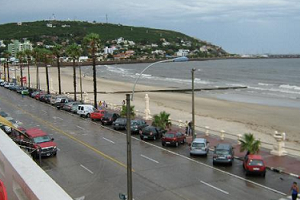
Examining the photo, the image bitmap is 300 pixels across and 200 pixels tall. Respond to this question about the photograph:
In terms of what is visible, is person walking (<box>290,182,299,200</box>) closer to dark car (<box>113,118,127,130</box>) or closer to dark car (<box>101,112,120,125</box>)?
dark car (<box>113,118,127,130</box>)

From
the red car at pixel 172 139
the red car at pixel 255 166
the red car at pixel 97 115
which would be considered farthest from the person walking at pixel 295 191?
the red car at pixel 97 115

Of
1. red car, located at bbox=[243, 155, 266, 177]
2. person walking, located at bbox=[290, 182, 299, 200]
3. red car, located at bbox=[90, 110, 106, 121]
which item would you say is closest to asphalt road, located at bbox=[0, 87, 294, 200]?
red car, located at bbox=[243, 155, 266, 177]

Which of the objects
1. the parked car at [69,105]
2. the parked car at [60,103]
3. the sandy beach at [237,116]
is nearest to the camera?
the sandy beach at [237,116]

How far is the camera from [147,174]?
22.4 m

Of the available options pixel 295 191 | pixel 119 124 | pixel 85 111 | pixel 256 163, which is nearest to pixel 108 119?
pixel 119 124

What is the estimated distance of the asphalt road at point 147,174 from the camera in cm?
1905

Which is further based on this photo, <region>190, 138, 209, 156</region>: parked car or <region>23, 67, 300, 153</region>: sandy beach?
<region>23, 67, 300, 153</region>: sandy beach

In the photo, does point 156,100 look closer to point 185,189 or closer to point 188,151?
point 188,151

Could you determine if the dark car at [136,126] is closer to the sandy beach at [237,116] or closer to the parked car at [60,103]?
the sandy beach at [237,116]

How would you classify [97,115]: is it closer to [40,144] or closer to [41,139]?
[41,139]

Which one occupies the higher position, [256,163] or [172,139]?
[256,163]

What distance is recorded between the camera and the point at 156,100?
71562 millimetres

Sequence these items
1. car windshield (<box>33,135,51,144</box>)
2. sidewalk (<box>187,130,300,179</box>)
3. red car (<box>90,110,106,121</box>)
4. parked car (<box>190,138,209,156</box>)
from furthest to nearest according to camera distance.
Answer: red car (<box>90,110,106,121</box>) < parked car (<box>190,138,209,156</box>) < car windshield (<box>33,135,51,144</box>) < sidewalk (<box>187,130,300,179</box>)

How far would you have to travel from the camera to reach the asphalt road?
19047 millimetres
